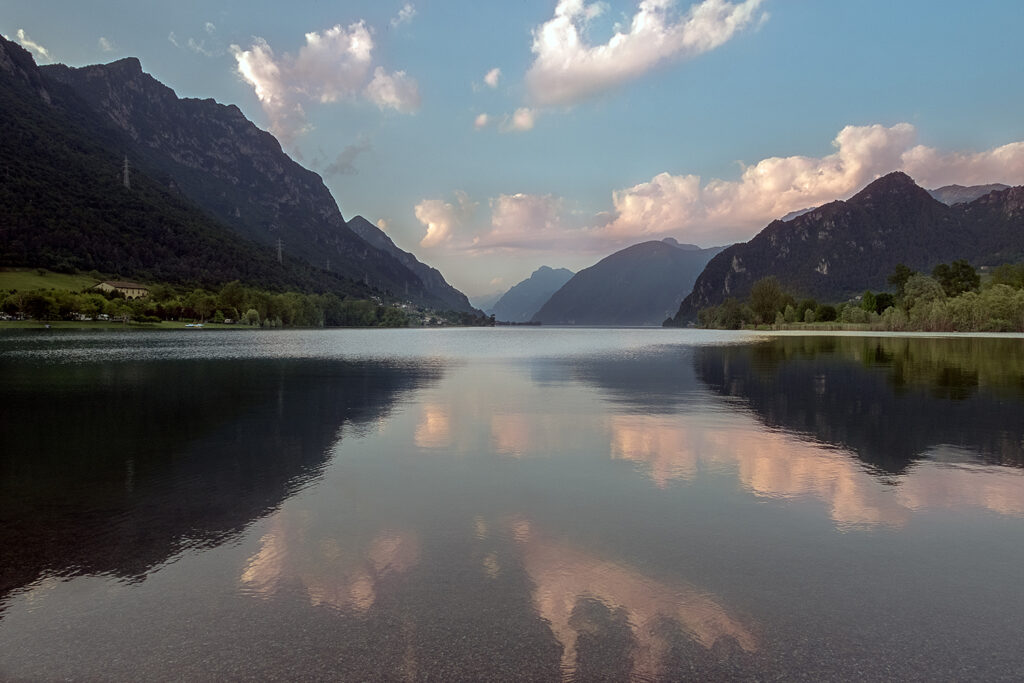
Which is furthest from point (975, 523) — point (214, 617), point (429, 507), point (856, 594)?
point (214, 617)

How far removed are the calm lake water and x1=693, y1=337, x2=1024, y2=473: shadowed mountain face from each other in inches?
11.0

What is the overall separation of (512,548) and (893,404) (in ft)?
84.2

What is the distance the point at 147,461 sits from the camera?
55.6 feet

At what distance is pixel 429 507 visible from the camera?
12.5 meters

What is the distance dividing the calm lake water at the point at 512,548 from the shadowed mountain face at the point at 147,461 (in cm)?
10

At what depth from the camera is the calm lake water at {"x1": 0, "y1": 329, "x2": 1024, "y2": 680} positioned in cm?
671

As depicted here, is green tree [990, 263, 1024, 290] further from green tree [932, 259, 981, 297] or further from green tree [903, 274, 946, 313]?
green tree [903, 274, 946, 313]

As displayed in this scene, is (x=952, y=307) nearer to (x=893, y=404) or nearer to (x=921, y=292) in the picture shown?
(x=921, y=292)

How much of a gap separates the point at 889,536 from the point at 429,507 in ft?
28.2

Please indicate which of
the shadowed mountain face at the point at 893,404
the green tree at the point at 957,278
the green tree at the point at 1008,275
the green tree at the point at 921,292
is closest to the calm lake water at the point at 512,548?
the shadowed mountain face at the point at 893,404

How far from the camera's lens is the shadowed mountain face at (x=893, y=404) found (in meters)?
19.0

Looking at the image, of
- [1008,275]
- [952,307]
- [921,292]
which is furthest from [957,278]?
[952,307]

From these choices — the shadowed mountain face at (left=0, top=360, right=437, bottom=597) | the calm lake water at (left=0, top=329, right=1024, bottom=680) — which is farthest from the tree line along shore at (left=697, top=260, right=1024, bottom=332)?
the shadowed mountain face at (left=0, top=360, right=437, bottom=597)

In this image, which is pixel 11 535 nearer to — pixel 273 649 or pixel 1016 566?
pixel 273 649
